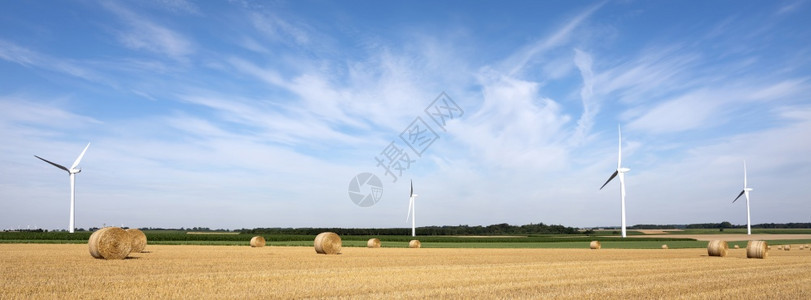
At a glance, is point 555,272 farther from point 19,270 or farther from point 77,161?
point 77,161

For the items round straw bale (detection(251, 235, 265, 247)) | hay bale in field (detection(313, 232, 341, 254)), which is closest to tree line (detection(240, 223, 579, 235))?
round straw bale (detection(251, 235, 265, 247))

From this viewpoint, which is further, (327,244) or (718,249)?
(718,249)

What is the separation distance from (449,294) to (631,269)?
10.8m

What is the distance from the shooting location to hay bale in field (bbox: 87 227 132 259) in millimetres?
26484

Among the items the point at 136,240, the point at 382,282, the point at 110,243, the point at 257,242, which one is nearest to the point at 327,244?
the point at 136,240

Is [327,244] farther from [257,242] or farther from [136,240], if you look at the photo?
[257,242]

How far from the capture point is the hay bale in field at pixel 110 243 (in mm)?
26484

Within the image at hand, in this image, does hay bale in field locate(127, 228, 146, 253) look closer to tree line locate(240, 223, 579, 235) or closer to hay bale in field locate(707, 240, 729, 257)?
hay bale in field locate(707, 240, 729, 257)

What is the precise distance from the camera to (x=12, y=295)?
1338 cm

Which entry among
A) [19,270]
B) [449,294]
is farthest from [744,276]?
[19,270]

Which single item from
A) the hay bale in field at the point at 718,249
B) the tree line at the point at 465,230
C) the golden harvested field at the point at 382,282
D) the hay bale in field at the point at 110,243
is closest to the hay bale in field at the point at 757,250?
the hay bale in field at the point at 718,249

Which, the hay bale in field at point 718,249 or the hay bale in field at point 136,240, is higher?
the hay bale in field at point 136,240

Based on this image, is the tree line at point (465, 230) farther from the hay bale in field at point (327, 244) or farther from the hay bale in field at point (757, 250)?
the hay bale in field at point (757, 250)

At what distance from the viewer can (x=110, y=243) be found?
2689cm
